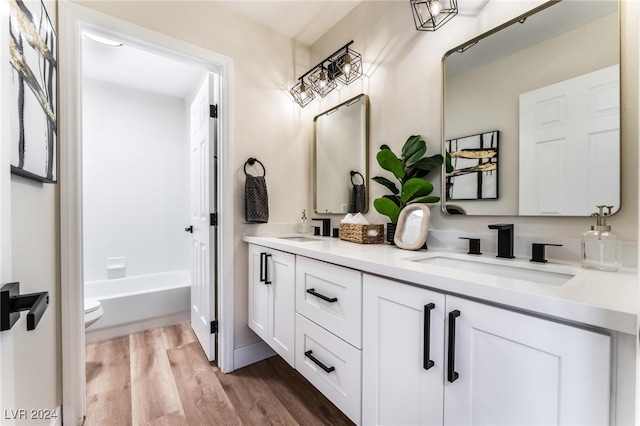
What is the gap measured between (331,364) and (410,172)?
101 centimetres

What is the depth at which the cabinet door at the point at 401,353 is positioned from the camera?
2.67 ft

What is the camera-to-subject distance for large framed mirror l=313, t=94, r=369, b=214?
1.85 meters

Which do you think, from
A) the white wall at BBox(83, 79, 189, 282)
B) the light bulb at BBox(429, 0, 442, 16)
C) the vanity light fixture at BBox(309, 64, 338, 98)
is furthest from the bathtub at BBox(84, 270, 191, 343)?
the light bulb at BBox(429, 0, 442, 16)

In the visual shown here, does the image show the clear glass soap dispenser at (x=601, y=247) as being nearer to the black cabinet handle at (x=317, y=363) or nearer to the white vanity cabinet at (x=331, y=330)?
the white vanity cabinet at (x=331, y=330)

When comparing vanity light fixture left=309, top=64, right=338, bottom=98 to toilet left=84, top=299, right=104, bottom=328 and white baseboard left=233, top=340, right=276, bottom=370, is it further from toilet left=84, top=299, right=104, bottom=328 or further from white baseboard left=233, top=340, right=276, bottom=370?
toilet left=84, top=299, right=104, bottom=328

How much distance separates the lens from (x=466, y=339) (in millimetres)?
751

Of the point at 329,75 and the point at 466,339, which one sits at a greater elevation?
Result: the point at 329,75

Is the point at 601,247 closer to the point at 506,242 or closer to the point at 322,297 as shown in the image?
the point at 506,242

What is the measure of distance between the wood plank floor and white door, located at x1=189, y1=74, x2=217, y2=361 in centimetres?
24

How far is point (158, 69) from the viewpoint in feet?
8.75

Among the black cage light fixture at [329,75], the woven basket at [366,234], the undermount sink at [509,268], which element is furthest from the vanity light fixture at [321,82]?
the undermount sink at [509,268]

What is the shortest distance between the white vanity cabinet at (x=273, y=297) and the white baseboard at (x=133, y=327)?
3.85ft

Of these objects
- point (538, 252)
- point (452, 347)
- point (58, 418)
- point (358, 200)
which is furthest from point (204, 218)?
point (538, 252)

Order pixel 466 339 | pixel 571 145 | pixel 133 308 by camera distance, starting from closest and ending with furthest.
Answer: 1. pixel 466 339
2. pixel 571 145
3. pixel 133 308
